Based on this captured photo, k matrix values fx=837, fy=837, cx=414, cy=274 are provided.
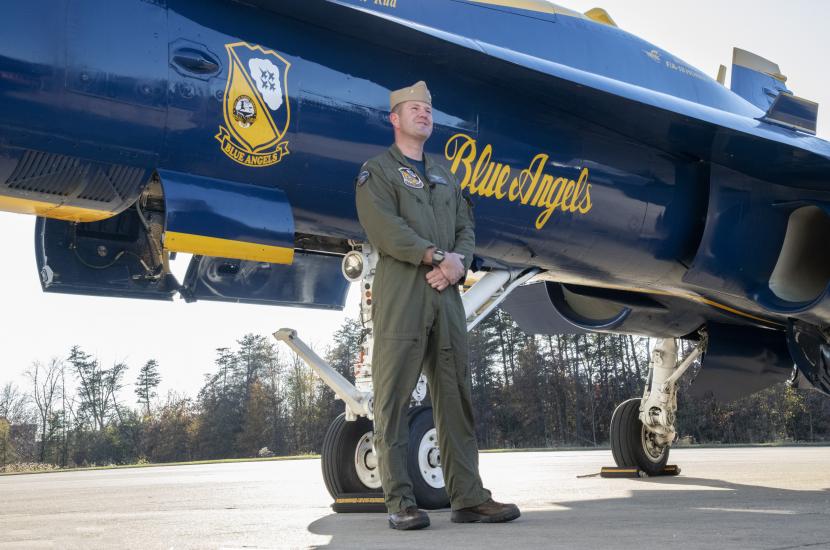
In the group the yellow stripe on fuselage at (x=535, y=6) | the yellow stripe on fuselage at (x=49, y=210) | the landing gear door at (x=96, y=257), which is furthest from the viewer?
the yellow stripe on fuselage at (x=535, y=6)

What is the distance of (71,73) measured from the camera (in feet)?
12.9

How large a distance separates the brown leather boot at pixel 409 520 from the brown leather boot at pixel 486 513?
0.23 m

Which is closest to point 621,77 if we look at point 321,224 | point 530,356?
point 321,224

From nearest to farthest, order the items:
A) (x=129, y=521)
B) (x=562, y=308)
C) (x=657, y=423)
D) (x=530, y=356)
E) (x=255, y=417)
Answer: (x=129, y=521)
(x=562, y=308)
(x=657, y=423)
(x=530, y=356)
(x=255, y=417)

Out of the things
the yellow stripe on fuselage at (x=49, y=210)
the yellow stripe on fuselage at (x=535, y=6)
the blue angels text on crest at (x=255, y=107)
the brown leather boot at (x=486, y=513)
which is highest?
the yellow stripe on fuselage at (x=535, y=6)

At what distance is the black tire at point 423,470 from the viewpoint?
186 inches

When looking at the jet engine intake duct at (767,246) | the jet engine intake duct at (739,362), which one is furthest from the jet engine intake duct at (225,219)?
the jet engine intake duct at (739,362)

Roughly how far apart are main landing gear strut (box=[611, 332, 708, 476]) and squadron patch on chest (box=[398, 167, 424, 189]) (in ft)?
17.7

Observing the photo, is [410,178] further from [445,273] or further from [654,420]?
[654,420]

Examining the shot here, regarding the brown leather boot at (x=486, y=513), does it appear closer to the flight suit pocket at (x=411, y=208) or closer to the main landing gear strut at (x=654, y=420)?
the flight suit pocket at (x=411, y=208)

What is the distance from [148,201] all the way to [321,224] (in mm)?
987

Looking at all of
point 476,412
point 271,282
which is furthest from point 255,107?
point 476,412

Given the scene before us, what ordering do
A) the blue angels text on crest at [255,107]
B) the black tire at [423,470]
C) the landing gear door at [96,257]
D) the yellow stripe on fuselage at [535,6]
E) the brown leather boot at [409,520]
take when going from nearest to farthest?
the brown leather boot at [409,520] < the blue angels text on crest at [255,107] < the black tire at [423,470] < the landing gear door at [96,257] < the yellow stripe on fuselage at [535,6]

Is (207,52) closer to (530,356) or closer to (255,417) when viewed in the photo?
(530,356)
